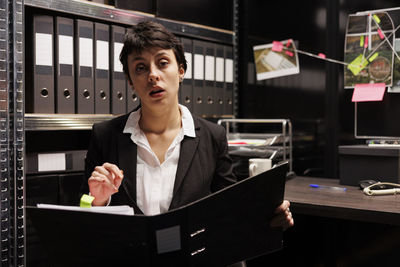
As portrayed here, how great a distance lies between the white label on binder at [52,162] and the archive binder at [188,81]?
0.60m

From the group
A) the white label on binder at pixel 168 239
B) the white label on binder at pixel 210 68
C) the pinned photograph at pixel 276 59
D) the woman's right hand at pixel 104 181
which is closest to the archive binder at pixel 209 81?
the white label on binder at pixel 210 68

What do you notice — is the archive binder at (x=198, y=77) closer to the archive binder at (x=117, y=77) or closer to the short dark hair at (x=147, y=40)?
the archive binder at (x=117, y=77)

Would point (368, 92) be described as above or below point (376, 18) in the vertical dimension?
below

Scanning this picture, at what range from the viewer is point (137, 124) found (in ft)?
4.54

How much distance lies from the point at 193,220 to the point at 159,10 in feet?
4.25

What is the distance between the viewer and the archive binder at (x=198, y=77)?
2.03 metres

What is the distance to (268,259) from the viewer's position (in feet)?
6.73

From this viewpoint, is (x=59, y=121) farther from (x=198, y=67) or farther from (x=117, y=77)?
(x=198, y=67)

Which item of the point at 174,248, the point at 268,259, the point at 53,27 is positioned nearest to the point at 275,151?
the point at 268,259

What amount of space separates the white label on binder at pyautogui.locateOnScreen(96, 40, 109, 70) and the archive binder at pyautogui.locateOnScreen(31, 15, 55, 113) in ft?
0.60

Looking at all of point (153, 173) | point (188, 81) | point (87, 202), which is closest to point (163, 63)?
point (153, 173)

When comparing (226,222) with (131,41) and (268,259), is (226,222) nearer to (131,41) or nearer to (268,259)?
(131,41)

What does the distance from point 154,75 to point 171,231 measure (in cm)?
58

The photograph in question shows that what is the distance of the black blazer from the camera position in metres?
1.28
